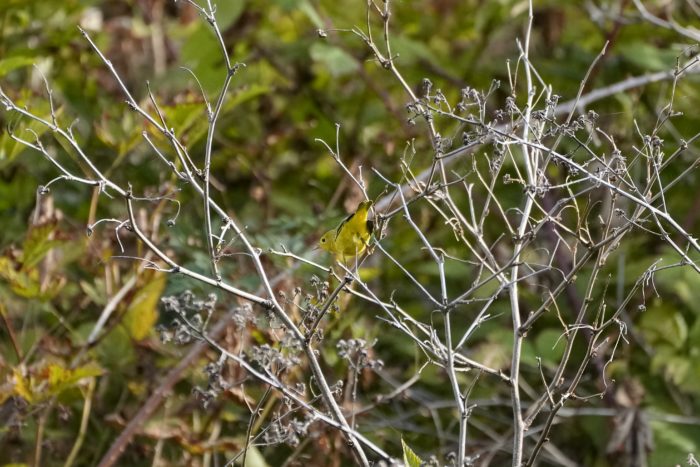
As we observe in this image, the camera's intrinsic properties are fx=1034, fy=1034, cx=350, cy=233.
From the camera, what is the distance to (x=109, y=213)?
3.17m

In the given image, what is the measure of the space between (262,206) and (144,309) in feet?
2.50

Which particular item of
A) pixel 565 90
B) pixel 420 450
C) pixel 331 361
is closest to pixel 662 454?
pixel 420 450

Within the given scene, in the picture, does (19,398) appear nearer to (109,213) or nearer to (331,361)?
(331,361)

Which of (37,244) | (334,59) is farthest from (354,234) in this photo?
(334,59)

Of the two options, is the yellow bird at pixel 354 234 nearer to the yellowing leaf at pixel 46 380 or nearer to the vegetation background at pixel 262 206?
the vegetation background at pixel 262 206

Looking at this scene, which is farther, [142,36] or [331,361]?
[142,36]

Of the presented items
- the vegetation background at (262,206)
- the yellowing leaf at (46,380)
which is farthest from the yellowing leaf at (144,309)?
the yellowing leaf at (46,380)

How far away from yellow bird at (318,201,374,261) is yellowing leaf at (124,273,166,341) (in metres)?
0.89

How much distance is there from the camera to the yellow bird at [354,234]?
171 centimetres

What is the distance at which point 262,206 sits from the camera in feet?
10.6

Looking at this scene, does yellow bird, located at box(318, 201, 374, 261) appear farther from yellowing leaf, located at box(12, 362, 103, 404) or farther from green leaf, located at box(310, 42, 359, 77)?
green leaf, located at box(310, 42, 359, 77)

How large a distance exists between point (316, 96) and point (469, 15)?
65 centimetres

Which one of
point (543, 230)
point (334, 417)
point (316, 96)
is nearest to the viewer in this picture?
point (334, 417)

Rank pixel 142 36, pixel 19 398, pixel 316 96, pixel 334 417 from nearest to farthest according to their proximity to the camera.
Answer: pixel 334 417 → pixel 19 398 → pixel 316 96 → pixel 142 36
